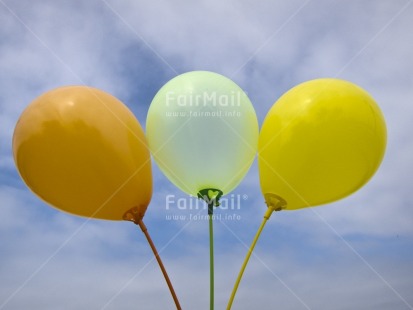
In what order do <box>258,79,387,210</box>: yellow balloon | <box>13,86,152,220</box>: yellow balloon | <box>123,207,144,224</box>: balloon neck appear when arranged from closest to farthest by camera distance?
<box>13,86,152,220</box>: yellow balloon
<box>258,79,387,210</box>: yellow balloon
<box>123,207,144,224</box>: balloon neck

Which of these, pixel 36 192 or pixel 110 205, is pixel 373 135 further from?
pixel 36 192

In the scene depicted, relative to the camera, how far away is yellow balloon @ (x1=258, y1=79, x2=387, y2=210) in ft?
9.14

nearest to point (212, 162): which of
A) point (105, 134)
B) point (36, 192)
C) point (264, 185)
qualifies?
point (264, 185)

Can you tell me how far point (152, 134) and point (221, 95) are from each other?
1.66 ft

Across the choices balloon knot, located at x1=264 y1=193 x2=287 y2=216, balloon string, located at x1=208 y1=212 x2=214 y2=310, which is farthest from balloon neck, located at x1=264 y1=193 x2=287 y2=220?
balloon string, located at x1=208 y1=212 x2=214 y2=310

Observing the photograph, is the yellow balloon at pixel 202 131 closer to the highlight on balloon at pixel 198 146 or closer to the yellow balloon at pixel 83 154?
the highlight on balloon at pixel 198 146

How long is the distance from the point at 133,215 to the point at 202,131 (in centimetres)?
68

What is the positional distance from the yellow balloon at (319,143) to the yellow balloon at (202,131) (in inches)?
7.3

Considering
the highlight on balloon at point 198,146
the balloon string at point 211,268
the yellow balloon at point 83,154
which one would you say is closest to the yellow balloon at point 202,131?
the highlight on balloon at point 198,146

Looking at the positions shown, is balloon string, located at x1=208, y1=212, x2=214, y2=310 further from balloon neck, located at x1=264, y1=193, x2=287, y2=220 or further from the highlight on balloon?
balloon neck, located at x1=264, y1=193, x2=287, y2=220

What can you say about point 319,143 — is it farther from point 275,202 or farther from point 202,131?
point 202,131

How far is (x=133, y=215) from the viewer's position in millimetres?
2904

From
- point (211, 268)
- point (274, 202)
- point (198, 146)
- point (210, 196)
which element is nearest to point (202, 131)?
point (198, 146)

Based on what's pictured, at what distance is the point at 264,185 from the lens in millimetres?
3033
